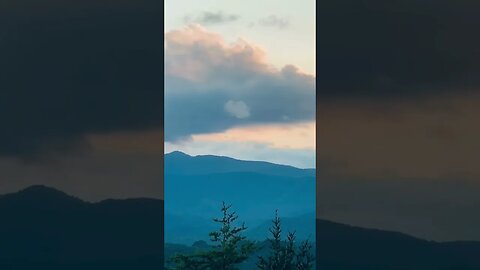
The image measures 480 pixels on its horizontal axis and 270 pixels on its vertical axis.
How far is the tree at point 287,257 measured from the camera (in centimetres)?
859

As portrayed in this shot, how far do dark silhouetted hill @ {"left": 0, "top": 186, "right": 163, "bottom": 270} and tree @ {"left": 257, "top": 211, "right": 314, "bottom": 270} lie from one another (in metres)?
2.58

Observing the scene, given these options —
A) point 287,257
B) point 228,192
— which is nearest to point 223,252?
point 287,257

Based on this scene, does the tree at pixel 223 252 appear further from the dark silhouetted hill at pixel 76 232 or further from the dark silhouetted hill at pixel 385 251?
the dark silhouetted hill at pixel 385 251

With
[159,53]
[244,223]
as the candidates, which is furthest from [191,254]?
[159,53]

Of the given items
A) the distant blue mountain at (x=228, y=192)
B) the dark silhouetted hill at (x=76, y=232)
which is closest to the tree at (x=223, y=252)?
the distant blue mountain at (x=228, y=192)

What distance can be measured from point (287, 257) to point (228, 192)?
Result: 2.40 meters

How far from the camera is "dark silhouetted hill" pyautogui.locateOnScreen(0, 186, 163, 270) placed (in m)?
6.39

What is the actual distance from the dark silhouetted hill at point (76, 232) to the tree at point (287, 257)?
258 centimetres

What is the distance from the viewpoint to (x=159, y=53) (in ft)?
21.1

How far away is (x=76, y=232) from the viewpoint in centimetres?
650

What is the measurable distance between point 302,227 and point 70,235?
3.57 meters

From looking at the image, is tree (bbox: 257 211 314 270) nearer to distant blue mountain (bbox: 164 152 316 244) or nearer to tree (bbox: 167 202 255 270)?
tree (bbox: 167 202 255 270)

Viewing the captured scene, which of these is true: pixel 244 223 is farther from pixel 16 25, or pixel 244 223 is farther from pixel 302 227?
pixel 16 25

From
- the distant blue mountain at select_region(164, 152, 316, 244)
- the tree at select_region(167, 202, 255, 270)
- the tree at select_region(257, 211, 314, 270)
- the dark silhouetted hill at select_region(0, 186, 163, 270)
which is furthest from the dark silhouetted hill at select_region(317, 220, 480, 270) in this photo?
the distant blue mountain at select_region(164, 152, 316, 244)
